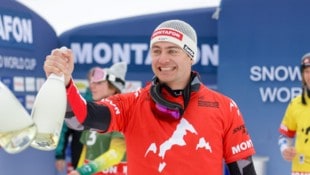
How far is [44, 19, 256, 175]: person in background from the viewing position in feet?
9.01

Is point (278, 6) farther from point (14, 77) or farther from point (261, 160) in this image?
point (14, 77)

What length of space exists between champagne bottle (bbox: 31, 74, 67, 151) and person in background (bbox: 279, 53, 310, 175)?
343 centimetres

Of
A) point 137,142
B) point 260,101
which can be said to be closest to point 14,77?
point 260,101

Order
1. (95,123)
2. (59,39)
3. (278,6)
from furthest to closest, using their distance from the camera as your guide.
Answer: (59,39) < (278,6) < (95,123)

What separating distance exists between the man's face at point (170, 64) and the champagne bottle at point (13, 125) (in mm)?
898

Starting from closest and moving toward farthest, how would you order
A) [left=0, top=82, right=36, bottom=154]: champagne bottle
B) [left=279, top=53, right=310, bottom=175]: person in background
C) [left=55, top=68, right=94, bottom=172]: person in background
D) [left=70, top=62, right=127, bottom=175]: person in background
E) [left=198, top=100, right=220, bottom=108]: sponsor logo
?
[left=0, top=82, right=36, bottom=154]: champagne bottle < [left=198, top=100, right=220, bottom=108]: sponsor logo < [left=70, top=62, right=127, bottom=175]: person in background < [left=279, top=53, right=310, bottom=175]: person in background < [left=55, top=68, right=94, bottom=172]: person in background

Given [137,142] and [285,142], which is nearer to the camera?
[137,142]

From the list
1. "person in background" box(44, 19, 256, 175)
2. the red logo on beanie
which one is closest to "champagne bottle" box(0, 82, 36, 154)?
"person in background" box(44, 19, 256, 175)

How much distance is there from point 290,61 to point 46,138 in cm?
567

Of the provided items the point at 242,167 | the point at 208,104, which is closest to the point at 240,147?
the point at 242,167

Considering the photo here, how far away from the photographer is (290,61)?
7.38 m

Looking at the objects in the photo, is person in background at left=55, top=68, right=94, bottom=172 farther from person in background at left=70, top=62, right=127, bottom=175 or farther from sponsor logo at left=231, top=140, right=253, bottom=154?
sponsor logo at left=231, top=140, right=253, bottom=154

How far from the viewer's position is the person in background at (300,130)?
531cm

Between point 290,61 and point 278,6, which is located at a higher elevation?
point 278,6
